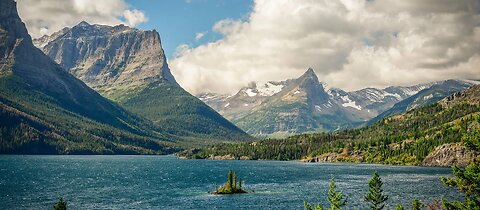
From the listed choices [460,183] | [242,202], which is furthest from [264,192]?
[460,183]

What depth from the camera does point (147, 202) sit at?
147 metres

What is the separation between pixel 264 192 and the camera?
174 meters

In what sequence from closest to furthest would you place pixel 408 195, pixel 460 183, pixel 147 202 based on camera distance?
pixel 460 183
pixel 147 202
pixel 408 195

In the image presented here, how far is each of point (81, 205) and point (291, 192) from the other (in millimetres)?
74257

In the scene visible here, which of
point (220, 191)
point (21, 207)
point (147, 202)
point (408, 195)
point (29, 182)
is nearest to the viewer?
point (21, 207)

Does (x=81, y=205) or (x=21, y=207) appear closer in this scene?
(x=21, y=207)

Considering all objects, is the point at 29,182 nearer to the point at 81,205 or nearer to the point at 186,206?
the point at 81,205

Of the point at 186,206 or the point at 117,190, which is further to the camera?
the point at 117,190

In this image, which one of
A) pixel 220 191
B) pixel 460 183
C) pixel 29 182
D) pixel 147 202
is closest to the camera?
pixel 460 183

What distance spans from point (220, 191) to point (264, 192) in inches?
671

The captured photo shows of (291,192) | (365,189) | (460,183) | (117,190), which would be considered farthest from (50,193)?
(460,183)

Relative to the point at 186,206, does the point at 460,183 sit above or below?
above

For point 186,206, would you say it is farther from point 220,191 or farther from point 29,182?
point 29,182

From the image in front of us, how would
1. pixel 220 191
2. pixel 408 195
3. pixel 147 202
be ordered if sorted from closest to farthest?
pixel 147 202
pixel 408 195
pixel 220 191
